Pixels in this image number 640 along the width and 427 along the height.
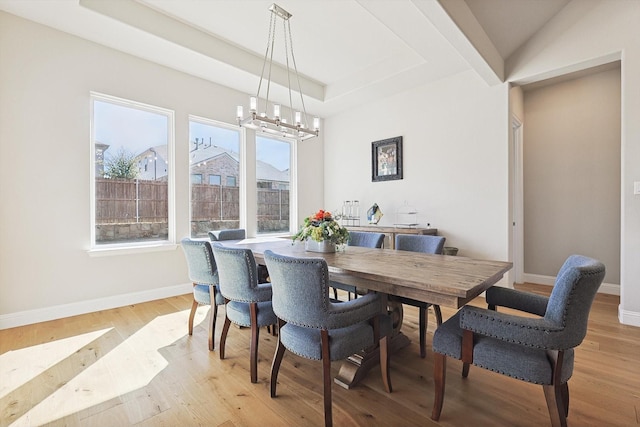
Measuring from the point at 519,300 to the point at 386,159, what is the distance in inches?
131

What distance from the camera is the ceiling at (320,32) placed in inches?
108

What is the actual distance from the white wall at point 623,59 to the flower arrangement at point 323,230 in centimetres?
282

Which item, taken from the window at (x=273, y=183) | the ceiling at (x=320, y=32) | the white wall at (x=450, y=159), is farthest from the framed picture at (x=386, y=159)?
the window at (x=273, y=183)

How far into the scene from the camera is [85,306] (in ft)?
10.6

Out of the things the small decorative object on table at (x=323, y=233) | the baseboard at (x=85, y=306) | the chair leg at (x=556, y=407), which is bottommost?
the baseboard at (x=85, y=306)

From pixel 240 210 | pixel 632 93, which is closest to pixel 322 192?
pixel 240 210

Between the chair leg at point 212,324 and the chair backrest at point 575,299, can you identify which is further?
the chair leg at point 212,324

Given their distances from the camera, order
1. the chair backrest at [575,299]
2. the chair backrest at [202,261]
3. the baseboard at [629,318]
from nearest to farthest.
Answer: the chair backrest at [575,299]
the chair backrest at [202,261]
the baseboard at [629,318]

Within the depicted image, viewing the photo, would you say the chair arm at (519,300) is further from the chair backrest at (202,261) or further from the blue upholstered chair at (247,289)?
the chair backrest at (202,261)

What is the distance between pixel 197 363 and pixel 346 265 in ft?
4.45

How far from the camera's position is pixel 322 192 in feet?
19.1

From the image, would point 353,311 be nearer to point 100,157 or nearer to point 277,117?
point 277,117

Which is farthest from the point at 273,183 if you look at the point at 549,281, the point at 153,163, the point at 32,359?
the point at 549,281

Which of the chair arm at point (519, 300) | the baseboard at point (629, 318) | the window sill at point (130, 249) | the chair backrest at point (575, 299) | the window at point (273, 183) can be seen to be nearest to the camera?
the chair backrest at point (575, 299)
